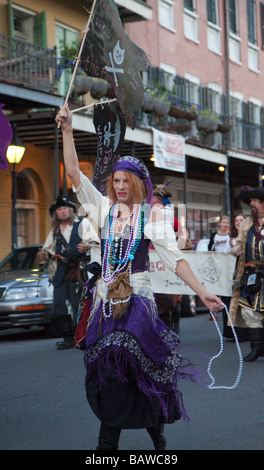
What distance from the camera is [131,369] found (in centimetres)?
419

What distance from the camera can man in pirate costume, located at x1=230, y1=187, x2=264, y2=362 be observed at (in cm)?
874

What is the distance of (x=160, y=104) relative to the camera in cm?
2091

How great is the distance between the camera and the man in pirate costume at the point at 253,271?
8.74m

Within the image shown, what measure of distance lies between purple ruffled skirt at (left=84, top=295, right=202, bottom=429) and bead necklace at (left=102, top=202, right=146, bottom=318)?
126 millimetres

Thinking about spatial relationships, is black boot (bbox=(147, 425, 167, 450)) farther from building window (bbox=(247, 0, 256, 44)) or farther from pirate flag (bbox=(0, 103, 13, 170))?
building window (bbox=(247, 0, 256, 44))

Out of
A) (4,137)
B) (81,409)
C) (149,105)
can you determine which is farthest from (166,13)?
(81,409)

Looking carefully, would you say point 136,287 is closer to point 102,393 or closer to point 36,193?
point 102,393

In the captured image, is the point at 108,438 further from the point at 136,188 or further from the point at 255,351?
the point at 255,351

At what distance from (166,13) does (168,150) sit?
25.6 ft

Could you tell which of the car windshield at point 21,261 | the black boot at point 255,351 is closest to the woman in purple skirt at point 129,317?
the black boot at point 255,351

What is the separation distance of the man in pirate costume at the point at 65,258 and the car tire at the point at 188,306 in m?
5.46

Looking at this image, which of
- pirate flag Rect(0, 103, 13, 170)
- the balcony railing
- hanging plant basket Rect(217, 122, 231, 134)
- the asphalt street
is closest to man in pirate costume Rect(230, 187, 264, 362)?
the asphalt street

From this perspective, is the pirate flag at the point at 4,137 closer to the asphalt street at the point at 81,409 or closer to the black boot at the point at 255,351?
the asphalt street at the point at 81,409
